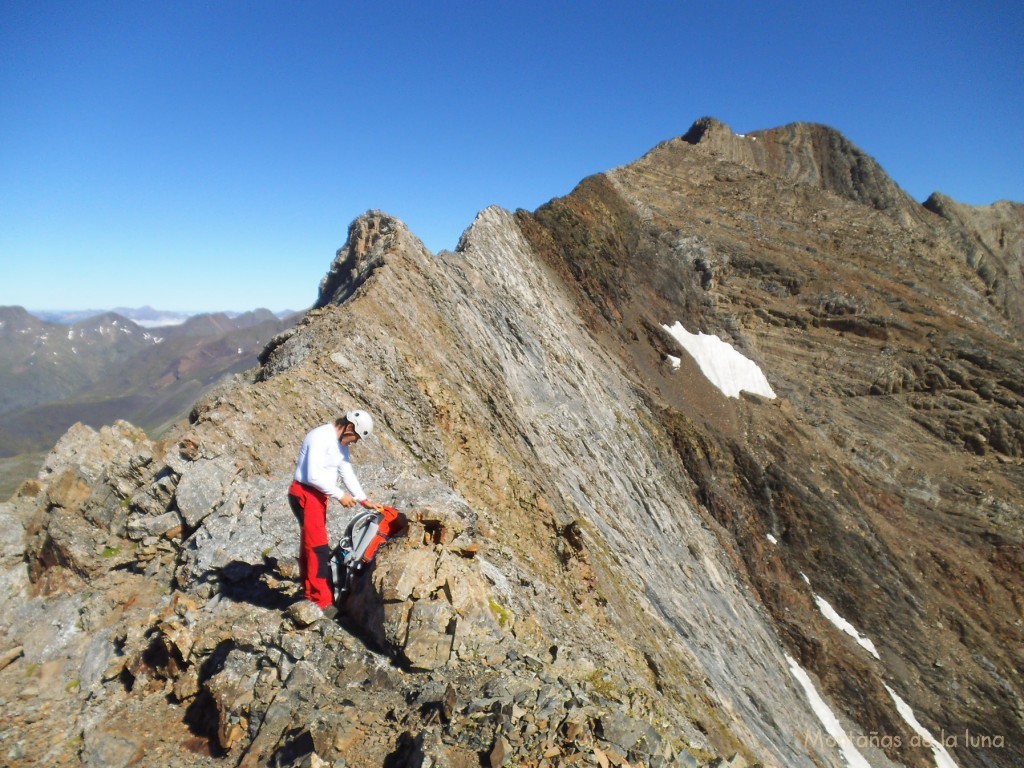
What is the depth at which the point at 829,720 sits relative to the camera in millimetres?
23375

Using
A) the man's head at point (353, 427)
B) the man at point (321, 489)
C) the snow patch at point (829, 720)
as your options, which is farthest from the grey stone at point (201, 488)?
the snow patch at point (829, 720)

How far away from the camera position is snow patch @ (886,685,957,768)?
78.8 feet

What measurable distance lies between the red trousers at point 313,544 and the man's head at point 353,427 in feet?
2.84

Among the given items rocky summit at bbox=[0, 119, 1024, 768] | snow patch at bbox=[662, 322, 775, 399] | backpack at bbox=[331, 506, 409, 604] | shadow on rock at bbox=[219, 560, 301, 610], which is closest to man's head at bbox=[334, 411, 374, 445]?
backpack at bbox=[331, 506, 409, 604]

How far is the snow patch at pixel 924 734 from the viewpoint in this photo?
2403 centimetres

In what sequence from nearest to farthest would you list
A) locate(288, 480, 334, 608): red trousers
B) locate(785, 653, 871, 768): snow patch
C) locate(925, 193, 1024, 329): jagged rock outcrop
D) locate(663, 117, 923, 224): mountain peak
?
locate(288, 480, 334, 608): red trousers → locate(785, 653, 871, 768): snow patch → locate(925, 193, 1024, 329): jagged rock outcrop → locate(663, 117, 923, 224): mountain peak

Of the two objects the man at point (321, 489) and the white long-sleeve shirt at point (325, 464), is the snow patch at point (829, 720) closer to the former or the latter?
the man at point (321, 489)

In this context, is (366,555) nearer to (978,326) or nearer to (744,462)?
(744,462)

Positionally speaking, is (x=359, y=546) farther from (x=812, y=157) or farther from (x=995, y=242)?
(x=995, y=242)

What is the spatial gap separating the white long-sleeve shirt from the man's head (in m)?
0.08

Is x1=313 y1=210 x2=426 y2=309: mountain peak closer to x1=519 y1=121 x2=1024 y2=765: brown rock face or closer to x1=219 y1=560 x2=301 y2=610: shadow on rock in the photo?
x1=519 y1=121 x2=1024 y2=765: brown rock face

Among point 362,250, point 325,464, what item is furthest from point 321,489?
point 362,250

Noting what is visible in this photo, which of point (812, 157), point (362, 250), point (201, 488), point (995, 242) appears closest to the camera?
point (201, 488)

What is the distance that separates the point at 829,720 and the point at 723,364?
20598mm
